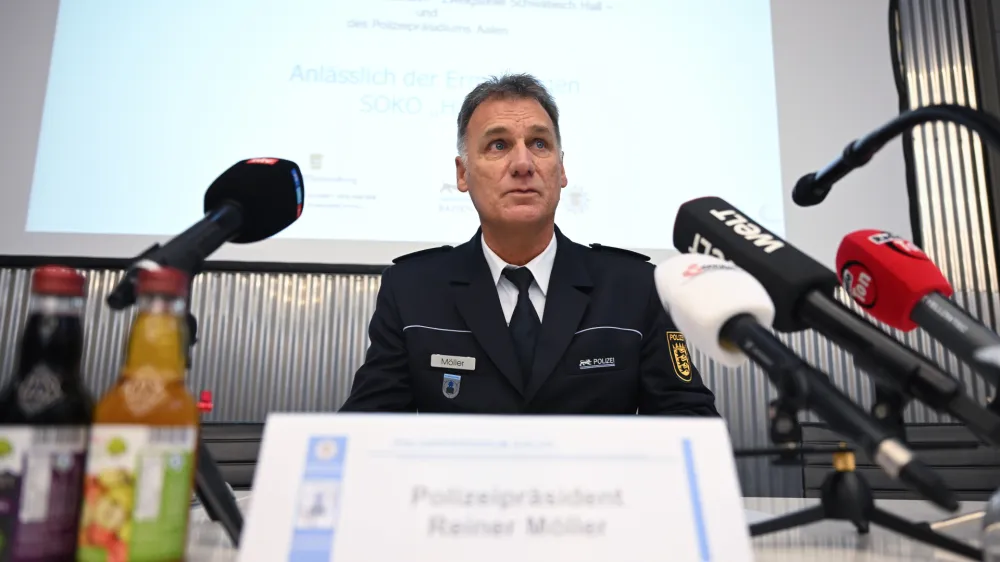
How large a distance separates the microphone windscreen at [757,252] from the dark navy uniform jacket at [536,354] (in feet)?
1.82

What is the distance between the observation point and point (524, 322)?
136 cm

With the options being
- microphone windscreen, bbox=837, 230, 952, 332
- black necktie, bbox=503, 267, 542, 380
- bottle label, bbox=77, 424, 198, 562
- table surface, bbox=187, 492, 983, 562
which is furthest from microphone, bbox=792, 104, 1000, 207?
bottle label, bbox=77, 424, 198, 562

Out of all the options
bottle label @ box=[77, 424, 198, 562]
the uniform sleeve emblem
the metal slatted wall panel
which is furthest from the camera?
the metal slatted wall panel

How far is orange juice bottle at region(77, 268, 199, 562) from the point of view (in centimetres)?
41

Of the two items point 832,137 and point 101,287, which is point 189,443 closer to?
point 101,287

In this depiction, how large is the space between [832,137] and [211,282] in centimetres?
226

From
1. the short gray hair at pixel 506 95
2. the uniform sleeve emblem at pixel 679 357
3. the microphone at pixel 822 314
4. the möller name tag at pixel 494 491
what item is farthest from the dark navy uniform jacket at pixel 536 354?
the möller name tag at pixel 494 491

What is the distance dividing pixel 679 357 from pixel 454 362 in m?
0.45

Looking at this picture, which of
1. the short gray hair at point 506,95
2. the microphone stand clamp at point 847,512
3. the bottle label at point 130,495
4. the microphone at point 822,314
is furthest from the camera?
the short gray hair at point 506,95

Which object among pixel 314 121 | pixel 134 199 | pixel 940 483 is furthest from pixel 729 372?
pixel 134 199

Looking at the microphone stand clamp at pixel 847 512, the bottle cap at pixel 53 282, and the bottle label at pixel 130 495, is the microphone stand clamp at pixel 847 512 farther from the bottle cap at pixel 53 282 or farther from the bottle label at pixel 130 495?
the bottle cap at pixel 53 282

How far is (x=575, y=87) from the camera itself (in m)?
2.30

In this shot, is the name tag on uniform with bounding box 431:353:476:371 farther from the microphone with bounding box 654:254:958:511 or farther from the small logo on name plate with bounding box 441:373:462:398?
the microphone with bounding box 654:254:958:511

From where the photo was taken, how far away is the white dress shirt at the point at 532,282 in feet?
4.65
